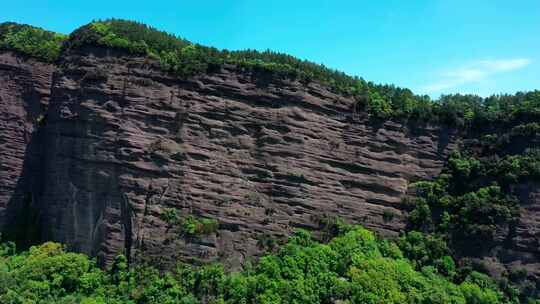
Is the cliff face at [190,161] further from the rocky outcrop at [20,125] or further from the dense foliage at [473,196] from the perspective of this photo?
the dense foliage at [473,196]

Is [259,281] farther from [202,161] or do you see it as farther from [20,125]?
[20,125]

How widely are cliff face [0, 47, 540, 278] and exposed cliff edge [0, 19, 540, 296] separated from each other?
77mm

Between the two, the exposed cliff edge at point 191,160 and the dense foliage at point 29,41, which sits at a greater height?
Answer: the dense foliage at point 29,41

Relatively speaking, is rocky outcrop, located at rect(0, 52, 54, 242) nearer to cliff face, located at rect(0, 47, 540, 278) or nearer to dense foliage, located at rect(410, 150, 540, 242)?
cliff face, located at rect(0, 47, 540, 278)

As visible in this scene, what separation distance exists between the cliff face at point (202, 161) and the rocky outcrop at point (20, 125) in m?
→ 1.87

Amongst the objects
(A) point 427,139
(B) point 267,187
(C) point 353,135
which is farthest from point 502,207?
(B) point 267,187

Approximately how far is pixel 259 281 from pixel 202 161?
9.29 meters

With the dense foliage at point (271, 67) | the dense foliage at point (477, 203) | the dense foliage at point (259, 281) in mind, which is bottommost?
the dense foliage at point (259, 281)

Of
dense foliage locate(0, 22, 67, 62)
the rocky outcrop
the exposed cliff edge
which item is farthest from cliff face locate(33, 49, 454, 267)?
dense foliage locate(0, 22, 67, 62)

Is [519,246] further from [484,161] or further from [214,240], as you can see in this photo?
[214,240]

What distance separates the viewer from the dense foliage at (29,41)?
1401 inches

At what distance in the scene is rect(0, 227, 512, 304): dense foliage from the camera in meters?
27.4

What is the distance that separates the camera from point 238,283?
28.1 m

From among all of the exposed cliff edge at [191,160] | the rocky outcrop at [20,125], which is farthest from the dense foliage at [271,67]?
the rocky outcrop at [20,125]
